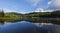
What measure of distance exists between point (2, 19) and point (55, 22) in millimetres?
3745

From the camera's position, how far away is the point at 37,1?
474cm

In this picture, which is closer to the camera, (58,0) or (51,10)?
(58,0)

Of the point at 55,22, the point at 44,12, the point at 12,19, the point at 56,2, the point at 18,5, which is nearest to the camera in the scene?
the point at 56,2

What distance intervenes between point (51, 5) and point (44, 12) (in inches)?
26.9

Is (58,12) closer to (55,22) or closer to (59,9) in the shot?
(59,9)

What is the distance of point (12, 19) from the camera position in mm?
8312

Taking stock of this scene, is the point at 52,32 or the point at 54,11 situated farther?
the point at 54,11

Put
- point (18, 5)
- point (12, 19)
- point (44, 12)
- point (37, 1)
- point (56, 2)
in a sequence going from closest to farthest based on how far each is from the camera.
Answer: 1. point (56, 2)
2. point (37, 1)
3. point (44, 12)
4. point (18, 5)
5. point (12, 19)

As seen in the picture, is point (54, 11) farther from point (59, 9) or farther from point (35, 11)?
point (35, 11)

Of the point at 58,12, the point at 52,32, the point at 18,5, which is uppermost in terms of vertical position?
the point at 18,5

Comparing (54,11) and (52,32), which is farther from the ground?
(54,11)

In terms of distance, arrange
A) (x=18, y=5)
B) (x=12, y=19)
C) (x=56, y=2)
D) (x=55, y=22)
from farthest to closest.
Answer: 1. (x=12, y=19)
2. (x=55, y=22)
3. (x=18, y=5)
4. (x=56, y=2)

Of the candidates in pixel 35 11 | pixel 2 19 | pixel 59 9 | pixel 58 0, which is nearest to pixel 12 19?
pixel 2 19

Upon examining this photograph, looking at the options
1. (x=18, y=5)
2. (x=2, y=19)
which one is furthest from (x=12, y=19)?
(x=18, y=5)
